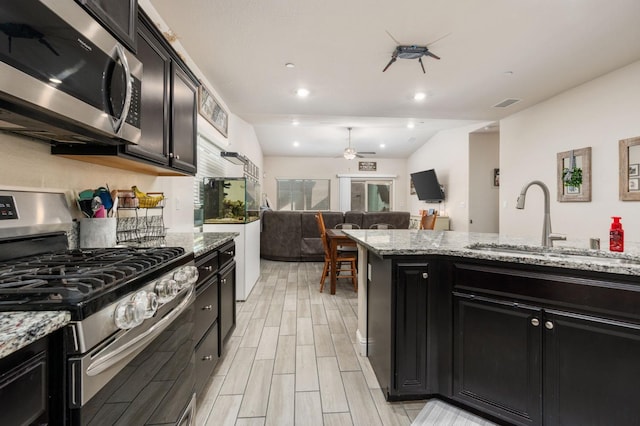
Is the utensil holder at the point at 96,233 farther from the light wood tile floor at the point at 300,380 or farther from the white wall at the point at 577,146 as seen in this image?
the white wall at the point at 577,146

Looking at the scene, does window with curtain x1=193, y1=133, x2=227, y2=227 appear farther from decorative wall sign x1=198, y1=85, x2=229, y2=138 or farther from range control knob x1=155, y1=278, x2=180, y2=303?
range control knob x1=155, y1=278, x2=180, y2=303

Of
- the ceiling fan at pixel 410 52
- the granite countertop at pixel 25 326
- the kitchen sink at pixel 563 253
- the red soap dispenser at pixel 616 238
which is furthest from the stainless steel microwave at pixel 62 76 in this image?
the red soap dispenser at pixel 616 238

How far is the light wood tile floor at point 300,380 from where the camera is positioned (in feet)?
5.17

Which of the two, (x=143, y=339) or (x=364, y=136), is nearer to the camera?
(x=143, y=339)

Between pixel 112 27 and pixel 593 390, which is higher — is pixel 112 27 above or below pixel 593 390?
above

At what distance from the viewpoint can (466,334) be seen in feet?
5.14

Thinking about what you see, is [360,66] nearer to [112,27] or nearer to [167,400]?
[112,27]

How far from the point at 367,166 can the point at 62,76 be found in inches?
349

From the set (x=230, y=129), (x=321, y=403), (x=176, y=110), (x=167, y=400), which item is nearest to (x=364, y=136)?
(x=230, y=129)

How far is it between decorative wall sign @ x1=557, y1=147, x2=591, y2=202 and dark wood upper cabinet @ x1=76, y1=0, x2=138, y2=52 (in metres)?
4.49

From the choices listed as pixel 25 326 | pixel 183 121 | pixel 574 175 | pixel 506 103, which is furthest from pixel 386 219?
pixel 25 326

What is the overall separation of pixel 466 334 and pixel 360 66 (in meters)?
2.68

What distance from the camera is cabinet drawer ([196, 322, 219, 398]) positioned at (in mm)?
1591

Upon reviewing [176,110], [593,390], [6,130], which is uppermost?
[176,110]
